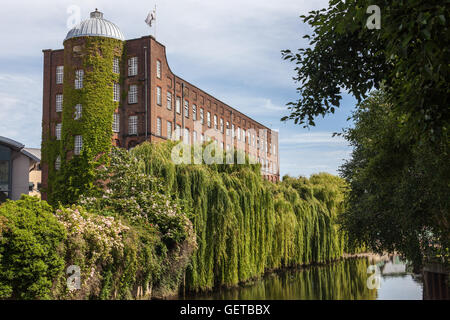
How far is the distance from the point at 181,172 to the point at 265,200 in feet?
22.7

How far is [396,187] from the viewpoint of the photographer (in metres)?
14.4

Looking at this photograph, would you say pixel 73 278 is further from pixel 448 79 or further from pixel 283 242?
pixel 283 242

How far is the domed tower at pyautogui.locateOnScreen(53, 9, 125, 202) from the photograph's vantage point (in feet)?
125

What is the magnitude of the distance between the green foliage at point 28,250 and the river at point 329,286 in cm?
945

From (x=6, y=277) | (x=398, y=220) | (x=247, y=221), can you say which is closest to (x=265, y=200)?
(x=247, y=221)

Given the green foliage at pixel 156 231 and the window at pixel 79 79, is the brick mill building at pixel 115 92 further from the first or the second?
the green foliage at pixel 156 231

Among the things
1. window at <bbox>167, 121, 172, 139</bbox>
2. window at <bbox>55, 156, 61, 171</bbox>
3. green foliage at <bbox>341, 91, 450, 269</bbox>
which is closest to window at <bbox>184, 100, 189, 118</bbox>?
window at <bbox>167, 121, 172, 139</bbox>

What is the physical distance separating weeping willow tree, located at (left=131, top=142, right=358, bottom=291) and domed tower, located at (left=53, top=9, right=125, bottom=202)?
645 inches

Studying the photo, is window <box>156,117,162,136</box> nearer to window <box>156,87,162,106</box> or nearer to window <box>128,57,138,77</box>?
window <box>156,87,162,106</box>

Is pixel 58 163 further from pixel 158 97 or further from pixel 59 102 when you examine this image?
pixel 158 97

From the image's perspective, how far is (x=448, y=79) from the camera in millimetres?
6414

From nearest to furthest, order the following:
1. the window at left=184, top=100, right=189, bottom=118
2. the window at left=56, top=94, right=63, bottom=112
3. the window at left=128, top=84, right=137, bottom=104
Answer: the window at left=128, top=84, right=137, bottom=104 < the window at left=56, top=94, right=63, bottom=112 < the window at left=184, top=100, right=189, bottom=118

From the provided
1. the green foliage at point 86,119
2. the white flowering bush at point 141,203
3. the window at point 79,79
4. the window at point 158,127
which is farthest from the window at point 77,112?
the white flowering bush at point 141,203

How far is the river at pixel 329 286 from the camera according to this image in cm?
2198
